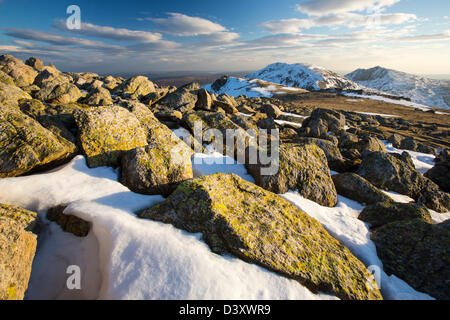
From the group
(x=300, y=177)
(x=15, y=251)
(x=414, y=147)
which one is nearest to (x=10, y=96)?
(x=15, y=251)

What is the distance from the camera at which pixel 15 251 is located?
15.7 feet

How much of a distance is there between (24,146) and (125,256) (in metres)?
6.55

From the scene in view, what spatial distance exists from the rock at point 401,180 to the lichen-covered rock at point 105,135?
14.7m

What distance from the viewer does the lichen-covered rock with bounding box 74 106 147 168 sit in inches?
349

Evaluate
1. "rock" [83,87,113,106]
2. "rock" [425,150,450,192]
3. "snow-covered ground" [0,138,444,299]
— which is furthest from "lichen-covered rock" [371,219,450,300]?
"rock" [83,87,113,106]

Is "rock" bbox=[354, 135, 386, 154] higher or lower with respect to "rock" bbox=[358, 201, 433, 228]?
higher

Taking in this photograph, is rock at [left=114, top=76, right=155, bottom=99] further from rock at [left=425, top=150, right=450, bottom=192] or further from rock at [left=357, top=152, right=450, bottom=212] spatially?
rock at [left=425, top=150, right=450, bottom=192]

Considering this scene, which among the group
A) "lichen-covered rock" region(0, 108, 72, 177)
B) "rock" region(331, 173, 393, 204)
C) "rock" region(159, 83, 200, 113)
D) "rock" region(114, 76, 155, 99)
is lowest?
"rock" region(331, 173, 393, 204)

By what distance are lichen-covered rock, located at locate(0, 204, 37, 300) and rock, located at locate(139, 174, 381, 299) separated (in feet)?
9.42

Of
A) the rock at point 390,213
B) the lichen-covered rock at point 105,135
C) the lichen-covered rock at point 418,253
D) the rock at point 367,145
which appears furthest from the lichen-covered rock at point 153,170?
the rock at point 367,145

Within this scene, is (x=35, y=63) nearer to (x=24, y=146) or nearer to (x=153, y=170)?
(x=24, y=146)
